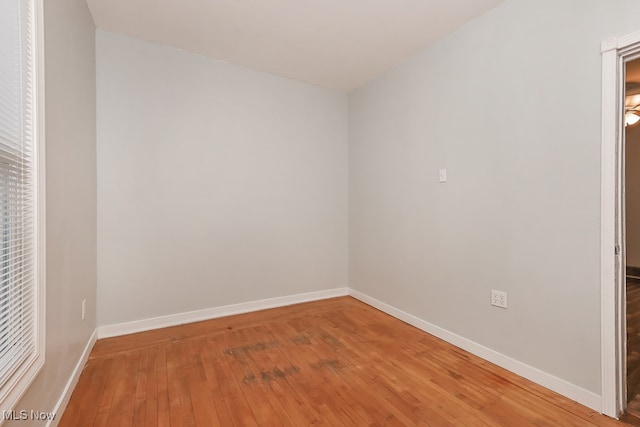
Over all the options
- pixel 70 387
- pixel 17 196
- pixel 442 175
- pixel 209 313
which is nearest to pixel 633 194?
pixel 442 175

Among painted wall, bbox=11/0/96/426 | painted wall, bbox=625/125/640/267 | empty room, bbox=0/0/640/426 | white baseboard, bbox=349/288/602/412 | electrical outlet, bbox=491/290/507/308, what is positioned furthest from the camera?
painted wall, bbox=625/125/640/267

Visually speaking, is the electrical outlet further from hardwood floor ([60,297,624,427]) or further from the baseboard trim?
the baseboard trim

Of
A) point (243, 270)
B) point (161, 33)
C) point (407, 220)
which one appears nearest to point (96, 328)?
point (243, 270)

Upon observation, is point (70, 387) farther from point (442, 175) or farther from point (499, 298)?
point (442, 175)

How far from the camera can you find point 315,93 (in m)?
3.69

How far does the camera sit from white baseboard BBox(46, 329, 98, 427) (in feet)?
5.07

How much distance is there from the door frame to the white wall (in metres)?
2.58

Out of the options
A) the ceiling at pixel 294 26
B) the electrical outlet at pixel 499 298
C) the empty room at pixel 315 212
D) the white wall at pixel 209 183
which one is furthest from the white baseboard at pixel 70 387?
the electrical outlet at pixel 499 298

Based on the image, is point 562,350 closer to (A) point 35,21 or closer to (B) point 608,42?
(B) point 608,42

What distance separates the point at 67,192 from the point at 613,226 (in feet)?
10.2

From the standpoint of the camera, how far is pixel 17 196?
1217mm

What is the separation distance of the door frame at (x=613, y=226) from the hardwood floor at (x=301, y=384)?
0.21m

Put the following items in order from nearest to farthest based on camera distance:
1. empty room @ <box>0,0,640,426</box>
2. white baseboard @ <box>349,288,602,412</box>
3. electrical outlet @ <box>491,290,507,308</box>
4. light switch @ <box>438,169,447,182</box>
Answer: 1. empty room @ <box>0,0,640,426</box>
2. white baseboard @ <box>349,288,602,412</box>
3. electrical outlet @ <box>491,290,507,308</box>
4. light switch @ <box>438,169,447,182</box>

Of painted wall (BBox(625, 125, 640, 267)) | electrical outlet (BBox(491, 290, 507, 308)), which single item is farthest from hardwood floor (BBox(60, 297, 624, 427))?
painted wall (BBox(625, 125, 640, 267))
